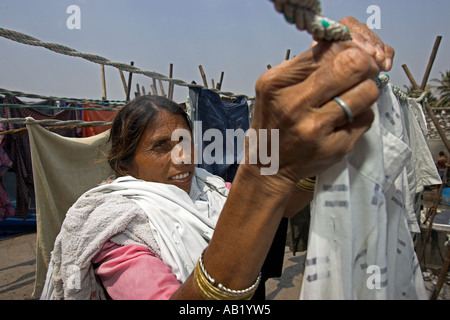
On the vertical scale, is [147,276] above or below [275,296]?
above

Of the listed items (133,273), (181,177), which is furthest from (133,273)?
(181,177)

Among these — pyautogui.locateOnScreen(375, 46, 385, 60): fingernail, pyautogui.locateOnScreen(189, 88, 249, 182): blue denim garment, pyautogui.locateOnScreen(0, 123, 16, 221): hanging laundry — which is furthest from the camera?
pyautogui.locateOnScreen(0, 123, 16, 221): hanging laundry

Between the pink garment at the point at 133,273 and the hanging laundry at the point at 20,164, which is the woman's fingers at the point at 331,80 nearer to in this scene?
the pink garment at the point at 133,273

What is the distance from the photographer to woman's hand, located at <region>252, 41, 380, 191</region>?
0.48m

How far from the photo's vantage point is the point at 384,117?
86cm

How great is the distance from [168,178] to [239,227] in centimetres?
87

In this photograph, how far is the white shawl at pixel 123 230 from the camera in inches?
40.7

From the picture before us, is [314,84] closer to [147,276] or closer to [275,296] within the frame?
[147,276]

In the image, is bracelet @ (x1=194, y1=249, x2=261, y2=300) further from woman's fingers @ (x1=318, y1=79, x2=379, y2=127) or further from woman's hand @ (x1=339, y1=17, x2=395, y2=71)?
woman's hand @ (x1=339, y1=17, x2=395, y2=71)

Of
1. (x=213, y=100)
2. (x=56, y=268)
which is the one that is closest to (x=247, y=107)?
(x=213, y=100)

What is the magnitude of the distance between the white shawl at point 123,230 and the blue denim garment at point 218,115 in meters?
1.59

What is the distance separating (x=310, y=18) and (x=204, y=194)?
1.27 metres

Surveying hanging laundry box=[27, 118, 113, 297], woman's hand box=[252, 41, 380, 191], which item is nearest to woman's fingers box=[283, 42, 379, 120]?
woman's hand box=[252, 41, 380, 191]

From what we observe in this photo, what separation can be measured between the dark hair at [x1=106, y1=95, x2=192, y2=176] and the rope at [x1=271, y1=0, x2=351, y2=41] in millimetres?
1081
